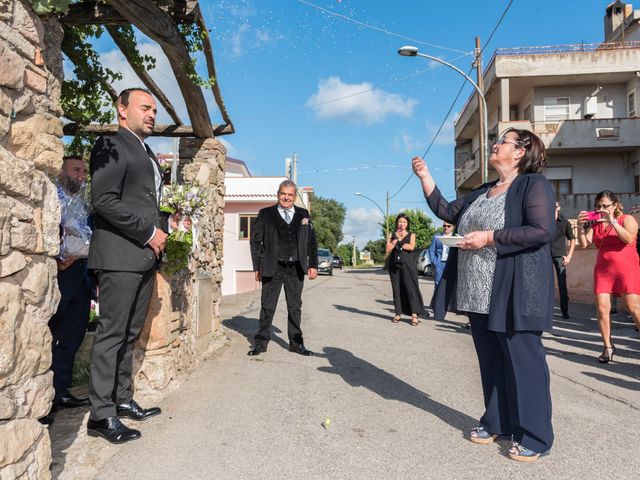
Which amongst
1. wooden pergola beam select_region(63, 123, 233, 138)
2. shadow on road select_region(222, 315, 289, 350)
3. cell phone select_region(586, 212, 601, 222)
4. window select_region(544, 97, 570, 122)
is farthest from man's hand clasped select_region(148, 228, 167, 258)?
window select_region(544, 97, 570, 122)

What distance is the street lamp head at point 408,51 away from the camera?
54.3 ft

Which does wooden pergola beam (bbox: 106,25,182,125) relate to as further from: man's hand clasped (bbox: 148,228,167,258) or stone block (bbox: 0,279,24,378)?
stone block (bbox: 0,279,24,378)

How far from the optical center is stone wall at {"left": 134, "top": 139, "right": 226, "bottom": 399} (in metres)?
4.35

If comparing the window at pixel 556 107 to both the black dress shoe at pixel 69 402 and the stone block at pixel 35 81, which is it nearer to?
the black dress shoe at pixel 69 402

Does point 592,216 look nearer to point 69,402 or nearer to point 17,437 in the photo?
point 69,402

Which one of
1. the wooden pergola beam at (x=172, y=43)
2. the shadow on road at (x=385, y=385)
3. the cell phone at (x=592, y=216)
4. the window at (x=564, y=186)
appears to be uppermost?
the window at (x=564, y=186)

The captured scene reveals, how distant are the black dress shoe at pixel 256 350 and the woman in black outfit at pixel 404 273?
11.8 ft

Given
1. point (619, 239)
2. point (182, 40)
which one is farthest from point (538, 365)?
point (182, 40)

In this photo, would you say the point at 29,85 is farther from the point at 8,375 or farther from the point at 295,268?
the point at 295,268

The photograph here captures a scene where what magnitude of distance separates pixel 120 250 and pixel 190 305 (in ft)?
7.08

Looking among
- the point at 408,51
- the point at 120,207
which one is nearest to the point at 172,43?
the point at 120,207

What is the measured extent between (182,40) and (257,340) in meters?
3.44

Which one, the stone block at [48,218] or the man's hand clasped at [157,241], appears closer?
the stone block at [48,218]

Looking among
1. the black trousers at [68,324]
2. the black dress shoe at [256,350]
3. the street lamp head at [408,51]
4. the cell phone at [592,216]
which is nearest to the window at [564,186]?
the street lamp head at [408,51]
